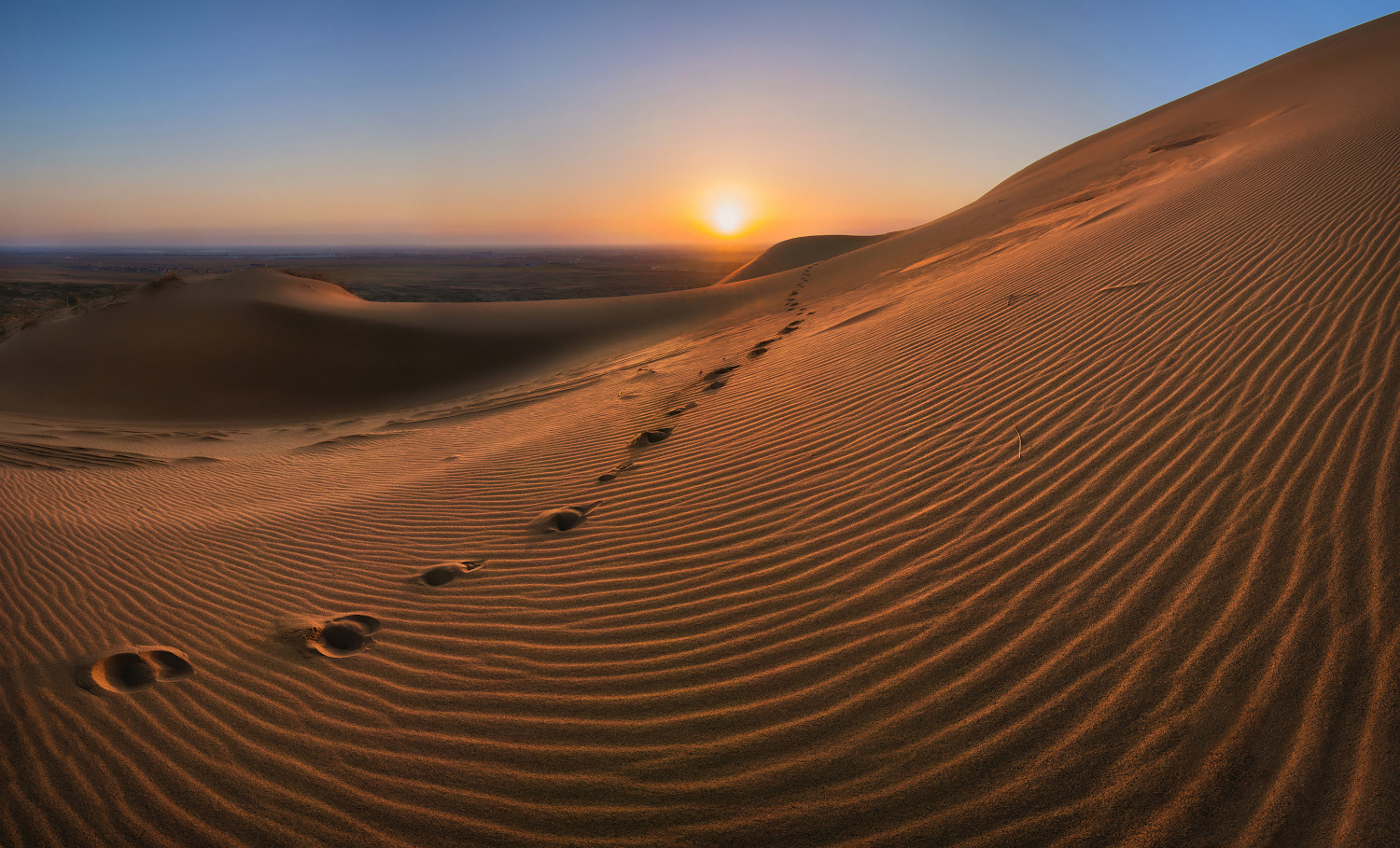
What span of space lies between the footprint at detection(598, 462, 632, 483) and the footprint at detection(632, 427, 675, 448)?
503 mm

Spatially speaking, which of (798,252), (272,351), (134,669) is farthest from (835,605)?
(798,252)

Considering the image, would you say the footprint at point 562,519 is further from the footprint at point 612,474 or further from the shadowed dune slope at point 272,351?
the shadowed dune slope at point 272,351

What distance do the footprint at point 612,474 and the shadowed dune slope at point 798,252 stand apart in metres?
39.1

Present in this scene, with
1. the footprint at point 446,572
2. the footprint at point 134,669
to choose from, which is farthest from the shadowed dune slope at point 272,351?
the footprint at point 134,669

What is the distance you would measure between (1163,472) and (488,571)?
3.58 m

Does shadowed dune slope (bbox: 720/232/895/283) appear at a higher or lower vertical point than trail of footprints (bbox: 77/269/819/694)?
higher

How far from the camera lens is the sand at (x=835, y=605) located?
1.97m

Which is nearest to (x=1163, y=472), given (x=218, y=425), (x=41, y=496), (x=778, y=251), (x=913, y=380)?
(x=913, y=380)

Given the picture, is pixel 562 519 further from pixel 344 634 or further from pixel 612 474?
pixel 344 634

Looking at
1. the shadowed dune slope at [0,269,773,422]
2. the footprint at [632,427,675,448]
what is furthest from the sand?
the shadowed dune slope at [0,269,773,422]

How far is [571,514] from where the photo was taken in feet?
14.2

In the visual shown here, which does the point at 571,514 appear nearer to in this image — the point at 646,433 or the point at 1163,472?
the point at 646,433

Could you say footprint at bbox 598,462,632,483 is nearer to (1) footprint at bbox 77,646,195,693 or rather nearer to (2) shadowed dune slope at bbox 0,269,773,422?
(1) footprint at bbox 77,646,195,693

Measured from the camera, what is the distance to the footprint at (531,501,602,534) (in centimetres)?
423
